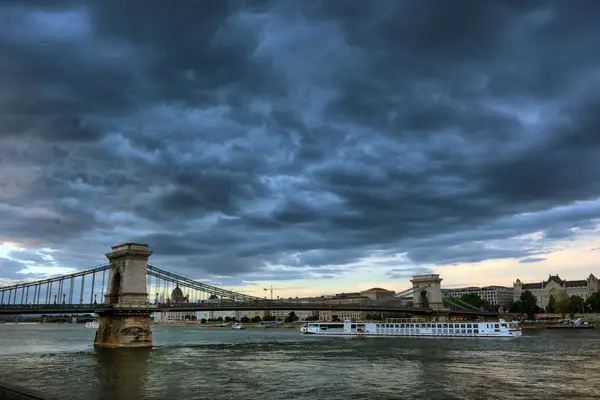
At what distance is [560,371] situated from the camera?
3891cm

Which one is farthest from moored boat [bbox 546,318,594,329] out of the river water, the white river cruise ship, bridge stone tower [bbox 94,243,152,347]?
bridge stone tower [bbox 94,243,152,347]

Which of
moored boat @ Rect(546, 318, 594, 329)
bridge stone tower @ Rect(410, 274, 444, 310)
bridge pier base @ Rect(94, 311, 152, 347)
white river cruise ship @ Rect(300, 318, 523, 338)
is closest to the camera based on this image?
bridge pier base @ Rect(94, 311, 152, 347)

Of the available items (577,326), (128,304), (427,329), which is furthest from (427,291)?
(128,304)

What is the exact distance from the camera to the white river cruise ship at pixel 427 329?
298ft

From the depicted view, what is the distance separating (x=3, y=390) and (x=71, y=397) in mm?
12833

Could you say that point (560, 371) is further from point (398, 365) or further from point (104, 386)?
point (104, 386)

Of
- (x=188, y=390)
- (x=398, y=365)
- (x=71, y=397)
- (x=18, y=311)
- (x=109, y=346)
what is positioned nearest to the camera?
(x=71, y=397)

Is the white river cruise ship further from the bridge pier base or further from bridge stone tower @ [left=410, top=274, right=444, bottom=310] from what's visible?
the bridge pier base

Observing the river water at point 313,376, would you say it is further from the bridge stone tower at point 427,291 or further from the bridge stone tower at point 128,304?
the bridge stone tower at point 427,291

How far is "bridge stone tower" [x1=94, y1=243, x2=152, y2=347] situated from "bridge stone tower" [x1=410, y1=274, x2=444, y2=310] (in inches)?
3399

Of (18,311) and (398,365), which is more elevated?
(18,311)

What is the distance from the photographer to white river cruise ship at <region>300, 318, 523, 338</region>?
3578 inches

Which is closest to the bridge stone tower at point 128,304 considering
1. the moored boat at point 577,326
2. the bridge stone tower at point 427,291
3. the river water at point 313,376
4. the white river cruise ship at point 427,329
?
the river water at point 313,376

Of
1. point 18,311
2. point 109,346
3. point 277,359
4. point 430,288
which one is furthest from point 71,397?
point 430,288
